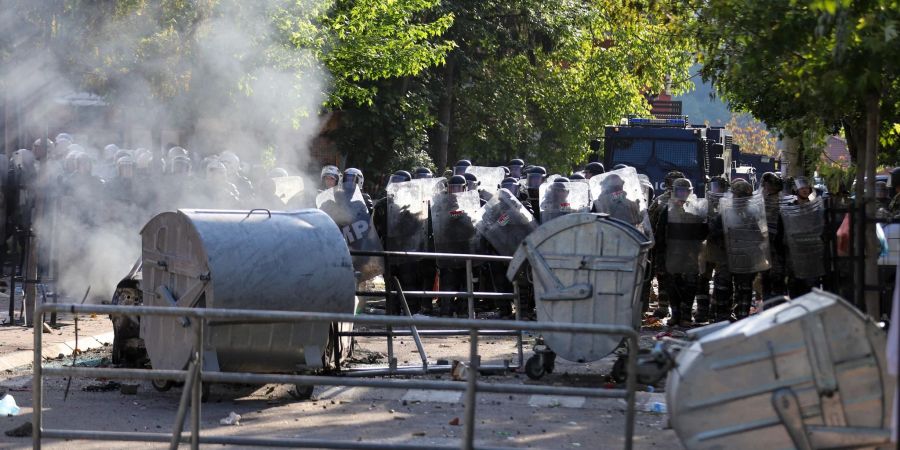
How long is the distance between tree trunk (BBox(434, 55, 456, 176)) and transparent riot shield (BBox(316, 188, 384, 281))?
16621 millimetres

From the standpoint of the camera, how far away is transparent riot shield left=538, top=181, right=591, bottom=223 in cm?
1510

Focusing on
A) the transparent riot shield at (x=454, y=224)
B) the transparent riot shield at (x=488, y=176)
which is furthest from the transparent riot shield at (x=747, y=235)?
the transparent riot shield at (x=488, y=176)

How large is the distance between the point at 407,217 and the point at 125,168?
367 centimetres

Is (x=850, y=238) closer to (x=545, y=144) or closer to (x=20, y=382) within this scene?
(x=20, y=382)

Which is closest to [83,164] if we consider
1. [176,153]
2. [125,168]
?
[125,168]

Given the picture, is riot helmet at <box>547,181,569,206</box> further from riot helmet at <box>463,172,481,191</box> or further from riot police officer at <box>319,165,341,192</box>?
riot police officer at <box>319,165,341,192</box>

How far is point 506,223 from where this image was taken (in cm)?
1508

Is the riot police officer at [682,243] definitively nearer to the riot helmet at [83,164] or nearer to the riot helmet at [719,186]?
the riot helmet at [719,186]

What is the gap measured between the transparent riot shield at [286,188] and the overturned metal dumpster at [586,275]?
653cm

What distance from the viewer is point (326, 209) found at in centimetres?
1535

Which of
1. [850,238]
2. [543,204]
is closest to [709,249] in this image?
[543,204]

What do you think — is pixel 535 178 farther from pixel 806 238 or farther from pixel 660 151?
pixel 660 151

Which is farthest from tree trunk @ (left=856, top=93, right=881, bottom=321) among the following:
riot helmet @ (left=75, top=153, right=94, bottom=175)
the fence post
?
riot helmet @ (left=75, top=153, right=94, bottom=175)

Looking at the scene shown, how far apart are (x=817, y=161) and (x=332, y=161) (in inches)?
746
